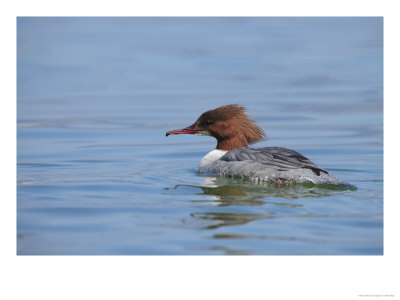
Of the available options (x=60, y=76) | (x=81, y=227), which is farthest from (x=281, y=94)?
(x=81, y=227)

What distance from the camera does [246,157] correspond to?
8.88 meters

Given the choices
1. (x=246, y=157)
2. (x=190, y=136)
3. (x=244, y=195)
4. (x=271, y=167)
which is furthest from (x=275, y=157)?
(x=190, y=136)

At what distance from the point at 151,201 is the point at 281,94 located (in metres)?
8.30

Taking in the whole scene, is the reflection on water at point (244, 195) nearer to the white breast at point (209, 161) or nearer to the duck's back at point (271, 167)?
the duck's back at point (271, 167)

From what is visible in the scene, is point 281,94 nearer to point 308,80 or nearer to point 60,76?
point 308,80

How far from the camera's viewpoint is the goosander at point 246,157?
833 cm

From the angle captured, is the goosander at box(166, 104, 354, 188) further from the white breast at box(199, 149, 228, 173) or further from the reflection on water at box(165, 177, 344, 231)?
the reflection on water at box(165, 177, 344, 231)

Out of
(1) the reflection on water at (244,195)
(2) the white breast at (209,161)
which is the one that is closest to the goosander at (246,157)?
(2) the white breast at (209,161)

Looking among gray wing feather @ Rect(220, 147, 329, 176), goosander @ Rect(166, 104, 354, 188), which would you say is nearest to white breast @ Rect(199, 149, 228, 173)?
goosander @ Rect(166, 104, 354, 188)

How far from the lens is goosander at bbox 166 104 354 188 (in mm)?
8334

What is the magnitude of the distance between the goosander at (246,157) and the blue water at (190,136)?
21 centimetres

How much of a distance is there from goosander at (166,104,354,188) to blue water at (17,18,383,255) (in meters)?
0.21

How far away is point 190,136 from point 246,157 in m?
3.70

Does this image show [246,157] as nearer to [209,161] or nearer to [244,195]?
[209,161]
